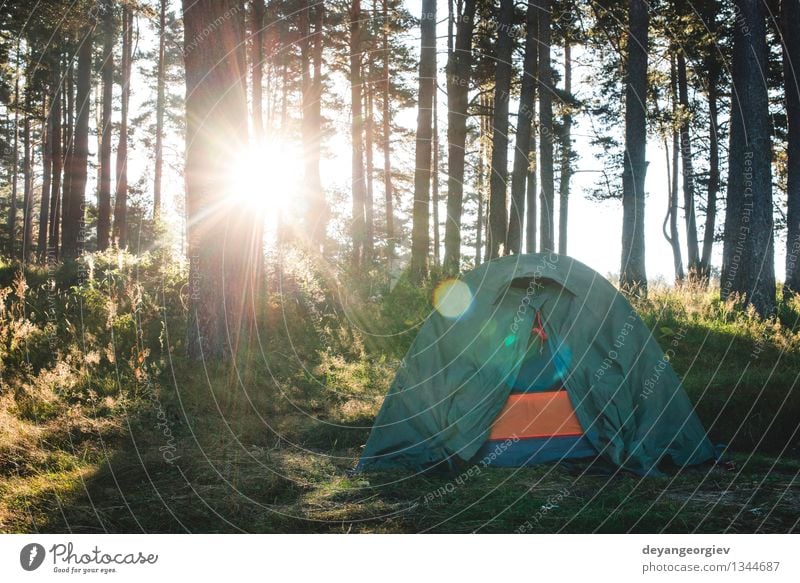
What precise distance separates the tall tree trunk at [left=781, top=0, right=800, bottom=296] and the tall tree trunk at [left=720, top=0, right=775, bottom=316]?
4007 mm

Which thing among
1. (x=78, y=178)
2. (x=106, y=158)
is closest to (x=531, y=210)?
(x=106, y=158)

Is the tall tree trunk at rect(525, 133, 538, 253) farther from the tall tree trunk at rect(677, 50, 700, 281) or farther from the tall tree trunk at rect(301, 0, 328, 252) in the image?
the tall tree trunk at rect(301, 0, 328, 252)

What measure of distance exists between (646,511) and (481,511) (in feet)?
4.46

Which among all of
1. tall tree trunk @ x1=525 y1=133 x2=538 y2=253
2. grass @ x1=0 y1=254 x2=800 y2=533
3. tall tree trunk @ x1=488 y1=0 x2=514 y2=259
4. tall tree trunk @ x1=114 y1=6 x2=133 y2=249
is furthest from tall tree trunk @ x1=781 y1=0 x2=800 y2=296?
tall tree trunk @ x1=114 y1=6 x2=133 y2=249

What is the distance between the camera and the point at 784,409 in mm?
7824

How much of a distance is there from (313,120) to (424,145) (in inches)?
278

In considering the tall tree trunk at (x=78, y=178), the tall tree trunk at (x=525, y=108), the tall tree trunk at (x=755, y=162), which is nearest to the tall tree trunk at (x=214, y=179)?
the tall tree trunk at (x=755, y=162)

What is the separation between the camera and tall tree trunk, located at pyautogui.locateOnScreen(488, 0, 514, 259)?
16.1 m

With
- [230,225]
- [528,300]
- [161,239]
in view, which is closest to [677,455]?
[528,300]

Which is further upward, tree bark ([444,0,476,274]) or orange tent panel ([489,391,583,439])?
tree bark ([444,0,476,274])

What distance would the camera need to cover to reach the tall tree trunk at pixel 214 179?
8648 millimetres

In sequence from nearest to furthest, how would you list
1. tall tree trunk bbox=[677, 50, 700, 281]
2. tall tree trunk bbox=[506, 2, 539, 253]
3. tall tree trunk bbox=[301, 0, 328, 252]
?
tall tree trunk bbox=[506, 2, 539, 253] < tall tree trunk bbox=[301, 0, 328, 252] < tall tree trunk bbox=[677, 50, 700, 281]

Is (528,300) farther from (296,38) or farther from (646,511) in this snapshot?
(296,38)
